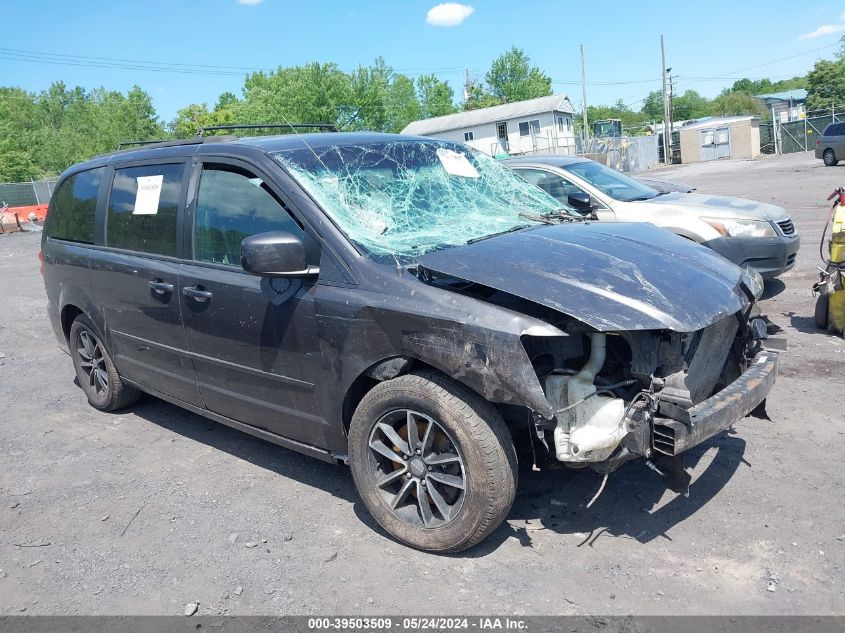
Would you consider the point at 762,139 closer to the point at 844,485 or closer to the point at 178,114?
the point at 844,485

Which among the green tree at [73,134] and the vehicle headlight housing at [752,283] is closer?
the vehicle headlight housing at [752,283]

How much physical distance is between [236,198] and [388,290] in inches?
50.2

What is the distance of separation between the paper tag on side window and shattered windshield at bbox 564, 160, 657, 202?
161 inches

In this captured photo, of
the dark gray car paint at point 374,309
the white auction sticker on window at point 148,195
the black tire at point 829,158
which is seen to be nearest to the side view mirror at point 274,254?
the dark gray car paint at point 374,309

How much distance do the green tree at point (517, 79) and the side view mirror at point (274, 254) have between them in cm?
9226

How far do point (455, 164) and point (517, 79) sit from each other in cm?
9334

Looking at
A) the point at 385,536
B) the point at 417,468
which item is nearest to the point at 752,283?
the point at 417,468

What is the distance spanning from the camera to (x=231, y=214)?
395 cm

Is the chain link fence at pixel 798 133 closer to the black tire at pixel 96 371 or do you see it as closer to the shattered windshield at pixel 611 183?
the shattered windshield at pixel 611 183

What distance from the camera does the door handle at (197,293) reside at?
3.96 m

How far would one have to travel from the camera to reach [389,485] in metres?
3.42

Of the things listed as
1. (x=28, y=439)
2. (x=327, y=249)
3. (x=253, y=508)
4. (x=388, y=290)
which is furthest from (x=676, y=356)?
(x=28, y=439)

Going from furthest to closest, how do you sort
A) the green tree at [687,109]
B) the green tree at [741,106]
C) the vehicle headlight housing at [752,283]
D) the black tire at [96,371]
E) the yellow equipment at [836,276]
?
the green tree at [687,109] < the green tree at [741,106] < the yellow equipment at [836,276] < the black tire at [96,371] < the vehicle headlight housing at [752,283]

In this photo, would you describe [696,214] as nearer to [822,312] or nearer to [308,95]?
[822,312]
